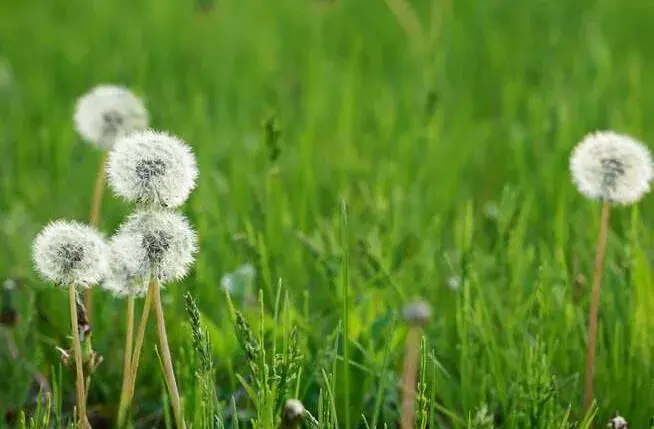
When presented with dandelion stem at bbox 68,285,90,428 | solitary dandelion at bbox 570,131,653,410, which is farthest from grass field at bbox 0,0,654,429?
dandelion stem at bbox 68,285,90,428

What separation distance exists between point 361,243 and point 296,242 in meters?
0.44

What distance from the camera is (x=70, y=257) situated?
1.64 m

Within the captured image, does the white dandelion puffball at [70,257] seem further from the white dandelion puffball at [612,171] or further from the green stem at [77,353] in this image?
the white dandelion puffball at [612,171]

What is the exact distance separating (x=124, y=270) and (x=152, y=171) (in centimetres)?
24

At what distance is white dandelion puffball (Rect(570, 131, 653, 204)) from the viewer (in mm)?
2018

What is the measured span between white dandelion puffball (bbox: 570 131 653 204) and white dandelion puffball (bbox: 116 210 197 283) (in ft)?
3.10

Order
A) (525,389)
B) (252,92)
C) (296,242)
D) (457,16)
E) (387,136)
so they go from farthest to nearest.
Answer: (457,16) → (252,92) → (387,136) → (296,242) → (525,389)

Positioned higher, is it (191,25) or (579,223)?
(191,25)

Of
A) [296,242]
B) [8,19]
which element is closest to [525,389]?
[296,242]

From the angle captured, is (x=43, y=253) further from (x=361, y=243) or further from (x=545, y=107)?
(x=545, y=107)

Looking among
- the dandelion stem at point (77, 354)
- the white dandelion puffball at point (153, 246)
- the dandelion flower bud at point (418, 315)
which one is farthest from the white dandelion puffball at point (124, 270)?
the dandelion flower bud at point (418, 315)

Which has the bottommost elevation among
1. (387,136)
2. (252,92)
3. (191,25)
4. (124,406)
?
(124,406)

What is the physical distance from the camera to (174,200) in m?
1.60

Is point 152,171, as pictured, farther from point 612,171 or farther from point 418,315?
point 612,171
